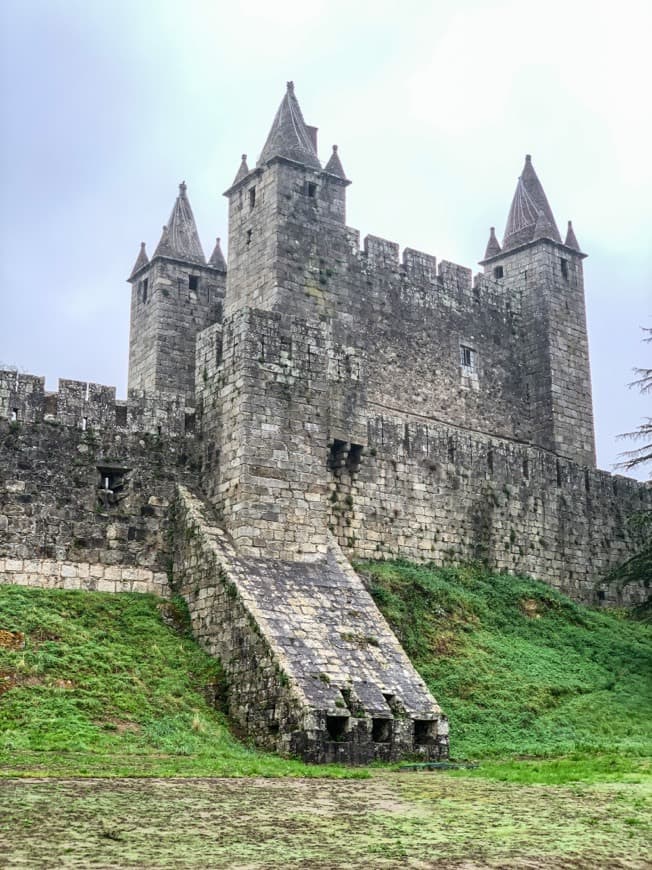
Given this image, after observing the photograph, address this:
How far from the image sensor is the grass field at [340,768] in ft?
34.8

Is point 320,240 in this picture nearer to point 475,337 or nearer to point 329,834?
point 475,337

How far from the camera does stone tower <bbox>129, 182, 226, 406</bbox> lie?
1411 inches

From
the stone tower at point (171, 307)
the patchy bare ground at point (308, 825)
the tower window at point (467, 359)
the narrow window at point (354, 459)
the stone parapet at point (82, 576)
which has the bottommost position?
the patchy bare ground at point (308, 825)

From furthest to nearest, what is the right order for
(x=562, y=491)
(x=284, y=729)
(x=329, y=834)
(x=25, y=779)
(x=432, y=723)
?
(x=562, y=491)
(x=432, y=723)
(x=284, y=729)
(x=25, y=779)
(x=329, y=834)

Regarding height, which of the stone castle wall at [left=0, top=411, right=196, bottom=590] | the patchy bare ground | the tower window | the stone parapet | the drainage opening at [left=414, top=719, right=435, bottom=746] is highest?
the tower window

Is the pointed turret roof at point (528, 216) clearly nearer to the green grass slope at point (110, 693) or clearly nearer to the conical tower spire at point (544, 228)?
the conical tower spire at point (544, 228)

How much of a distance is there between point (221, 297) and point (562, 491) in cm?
1214

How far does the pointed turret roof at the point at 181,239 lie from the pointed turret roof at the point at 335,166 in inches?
240

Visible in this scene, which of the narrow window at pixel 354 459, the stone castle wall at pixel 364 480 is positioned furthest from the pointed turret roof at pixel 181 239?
the narrow window at pixel 354 459

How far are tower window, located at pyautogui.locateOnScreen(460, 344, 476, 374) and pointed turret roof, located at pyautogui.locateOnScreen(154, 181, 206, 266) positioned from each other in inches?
333

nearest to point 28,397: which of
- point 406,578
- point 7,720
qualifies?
point 7,720

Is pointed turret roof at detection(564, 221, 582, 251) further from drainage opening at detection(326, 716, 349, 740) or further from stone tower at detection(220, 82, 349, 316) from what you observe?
drainage opening at detection(326, 716, 349, 740)

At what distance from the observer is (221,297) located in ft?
122

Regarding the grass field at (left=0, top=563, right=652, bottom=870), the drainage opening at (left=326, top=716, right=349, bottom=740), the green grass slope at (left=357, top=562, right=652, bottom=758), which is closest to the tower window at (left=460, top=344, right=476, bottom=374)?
the green grass slope at (left=357, top=562, right=652, bottom=758)
